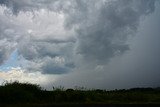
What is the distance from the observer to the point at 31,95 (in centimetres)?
2542

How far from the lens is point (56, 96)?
25.8 metres

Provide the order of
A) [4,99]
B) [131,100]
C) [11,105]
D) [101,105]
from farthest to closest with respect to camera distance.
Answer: [131,100], [4,99], [11,105], [101,105]

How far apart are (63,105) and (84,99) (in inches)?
170

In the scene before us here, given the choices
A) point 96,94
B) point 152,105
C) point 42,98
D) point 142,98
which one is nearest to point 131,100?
point 142,98

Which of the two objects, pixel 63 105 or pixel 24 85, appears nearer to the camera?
pixel 63 105

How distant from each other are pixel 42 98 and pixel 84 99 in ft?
9.97

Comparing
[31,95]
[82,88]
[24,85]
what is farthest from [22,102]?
[82,88]

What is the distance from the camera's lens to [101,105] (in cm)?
2136

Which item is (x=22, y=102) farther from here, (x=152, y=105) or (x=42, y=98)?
(x=152, y=105)

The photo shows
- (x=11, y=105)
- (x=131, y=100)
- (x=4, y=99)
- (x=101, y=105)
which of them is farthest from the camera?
(x=131, y=100)

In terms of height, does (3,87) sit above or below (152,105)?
above

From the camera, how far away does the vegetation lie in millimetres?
24672

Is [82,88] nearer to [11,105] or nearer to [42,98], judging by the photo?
[42,98]

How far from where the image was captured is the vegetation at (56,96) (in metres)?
24.7
